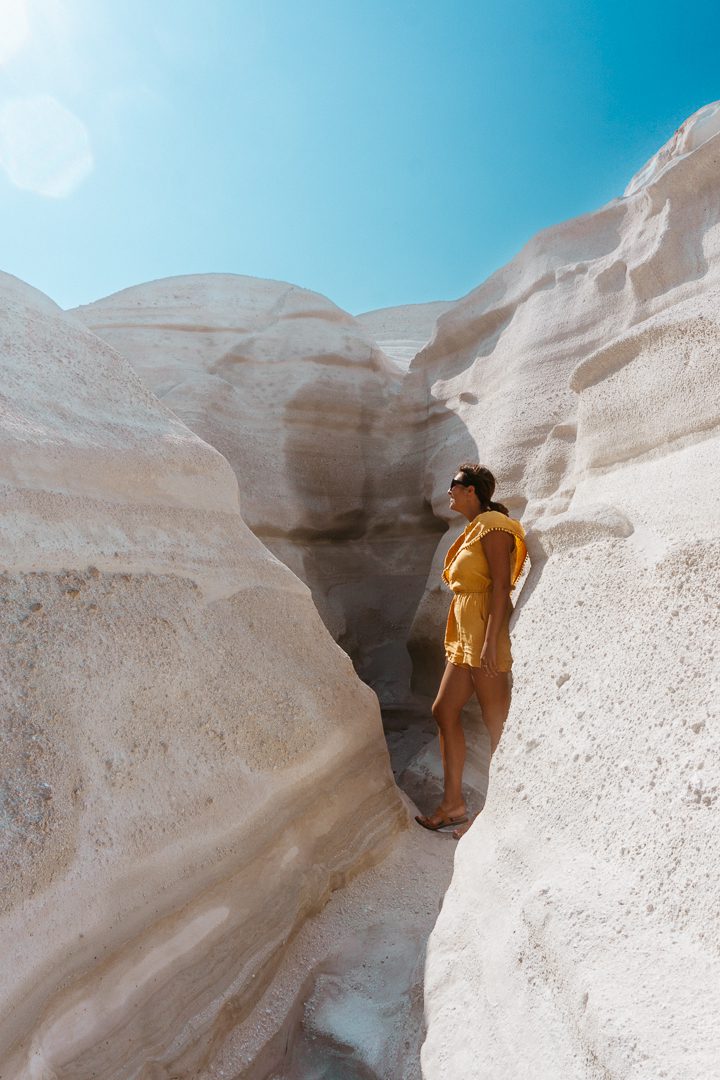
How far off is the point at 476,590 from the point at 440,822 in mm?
915

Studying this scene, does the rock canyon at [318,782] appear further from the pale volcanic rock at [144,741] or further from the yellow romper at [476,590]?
the yellow romper at [476,590]

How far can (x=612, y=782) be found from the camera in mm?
1452

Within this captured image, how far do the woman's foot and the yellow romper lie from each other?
1.92ft

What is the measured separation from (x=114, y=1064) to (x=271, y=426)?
4.09 meters

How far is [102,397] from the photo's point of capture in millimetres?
2701

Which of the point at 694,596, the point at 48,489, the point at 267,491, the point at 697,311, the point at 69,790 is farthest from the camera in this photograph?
the point at 267,491

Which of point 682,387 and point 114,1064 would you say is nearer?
A: point 114,1064

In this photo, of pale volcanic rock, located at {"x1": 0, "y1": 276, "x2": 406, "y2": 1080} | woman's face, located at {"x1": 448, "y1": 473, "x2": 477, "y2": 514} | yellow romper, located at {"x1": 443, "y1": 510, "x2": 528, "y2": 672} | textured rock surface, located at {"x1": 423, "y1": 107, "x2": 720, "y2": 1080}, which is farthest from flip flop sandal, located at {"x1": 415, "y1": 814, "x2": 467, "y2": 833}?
woman's face, located at {"x1": 448, "y1": 473, "x2": 477, "y2": 514}

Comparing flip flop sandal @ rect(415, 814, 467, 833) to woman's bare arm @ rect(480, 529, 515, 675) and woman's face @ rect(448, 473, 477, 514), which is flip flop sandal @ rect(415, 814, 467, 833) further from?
woman's face @ rect(448, 473, 477, 514)

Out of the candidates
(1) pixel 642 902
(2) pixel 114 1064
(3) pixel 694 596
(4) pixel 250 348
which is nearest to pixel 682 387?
(3) pixel 694 596

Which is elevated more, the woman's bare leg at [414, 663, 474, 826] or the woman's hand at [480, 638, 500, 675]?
the woman's hand at [480, 638, 500, 675]

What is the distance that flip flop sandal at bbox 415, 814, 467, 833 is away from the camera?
112 inches

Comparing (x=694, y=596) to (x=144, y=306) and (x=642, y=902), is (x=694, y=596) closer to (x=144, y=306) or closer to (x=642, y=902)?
(x=642, y=902)

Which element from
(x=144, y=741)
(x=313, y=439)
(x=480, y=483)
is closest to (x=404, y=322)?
(x=313, y=439)
